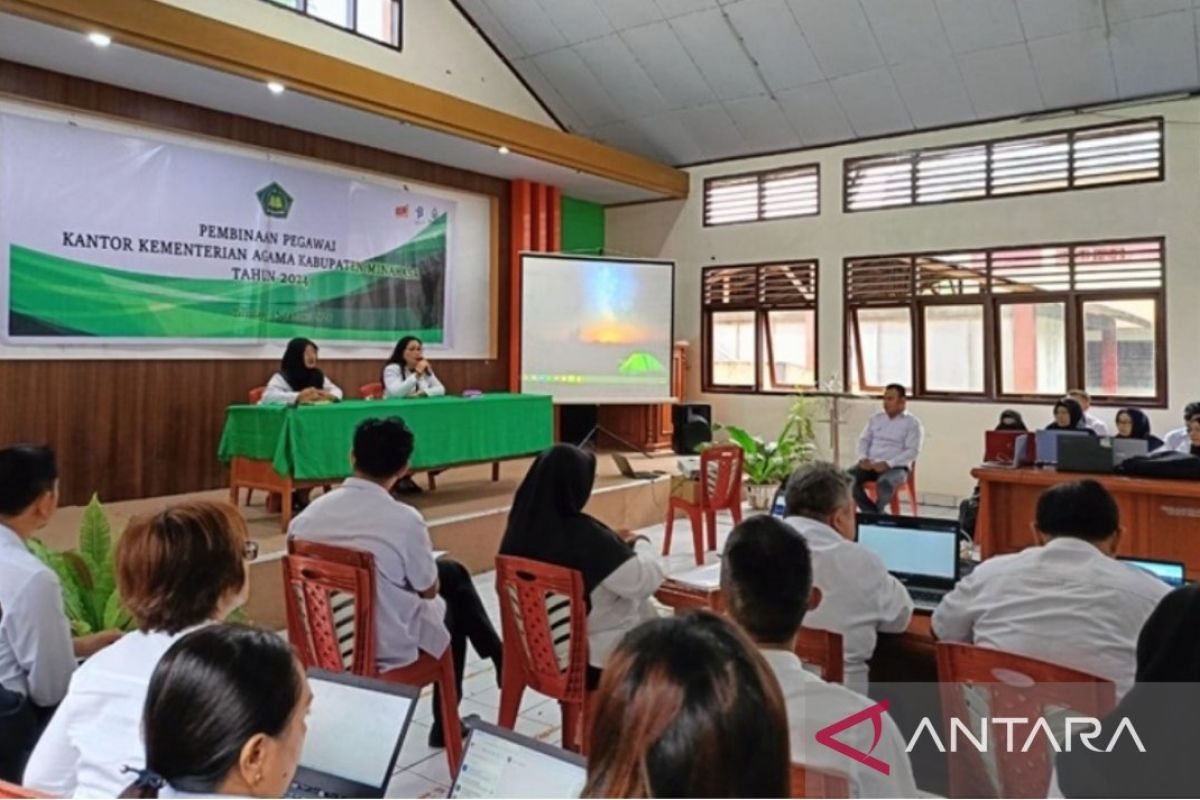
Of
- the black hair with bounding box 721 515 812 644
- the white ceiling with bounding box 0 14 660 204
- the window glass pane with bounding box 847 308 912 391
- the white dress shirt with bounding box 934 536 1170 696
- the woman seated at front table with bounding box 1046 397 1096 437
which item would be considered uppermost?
the white ceiling with bounding box 0 14 660 204

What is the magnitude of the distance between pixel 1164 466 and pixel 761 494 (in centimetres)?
287

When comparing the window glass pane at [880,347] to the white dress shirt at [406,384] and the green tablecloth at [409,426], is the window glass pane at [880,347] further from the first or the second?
the white dress shirt at [406,384]

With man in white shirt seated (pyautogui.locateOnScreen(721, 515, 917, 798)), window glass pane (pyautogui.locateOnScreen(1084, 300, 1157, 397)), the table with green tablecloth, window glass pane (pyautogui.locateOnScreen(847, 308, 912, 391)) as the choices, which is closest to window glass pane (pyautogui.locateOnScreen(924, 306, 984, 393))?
window glass pane (pyautogui.locateOnScreen(847, 308, 912, 391))

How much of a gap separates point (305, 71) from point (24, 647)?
4.35m

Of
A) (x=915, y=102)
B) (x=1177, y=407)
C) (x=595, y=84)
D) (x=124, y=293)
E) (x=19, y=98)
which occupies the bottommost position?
(x=1177, y=407)

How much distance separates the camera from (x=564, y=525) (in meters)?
2.48

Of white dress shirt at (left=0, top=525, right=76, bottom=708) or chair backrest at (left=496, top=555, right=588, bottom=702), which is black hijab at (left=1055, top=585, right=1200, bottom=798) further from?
white dress shirt at (left=0, top=525, right=76, bottom=708)

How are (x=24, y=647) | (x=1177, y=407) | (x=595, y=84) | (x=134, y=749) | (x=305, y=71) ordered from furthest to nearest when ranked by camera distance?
(x=595, y=84), (x=1177, y=407), (x=305, y=71), (x=24, y=647), (x=134, y=749)

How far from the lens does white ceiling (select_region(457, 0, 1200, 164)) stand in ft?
19.7

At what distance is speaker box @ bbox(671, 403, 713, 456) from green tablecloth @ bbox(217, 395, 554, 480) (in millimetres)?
2587

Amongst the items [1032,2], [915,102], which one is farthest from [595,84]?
[1032,2]

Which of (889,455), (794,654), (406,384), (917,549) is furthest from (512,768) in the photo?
(889,455)

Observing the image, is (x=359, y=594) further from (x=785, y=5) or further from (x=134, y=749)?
(x=785, y=5)

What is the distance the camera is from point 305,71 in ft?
17.1
